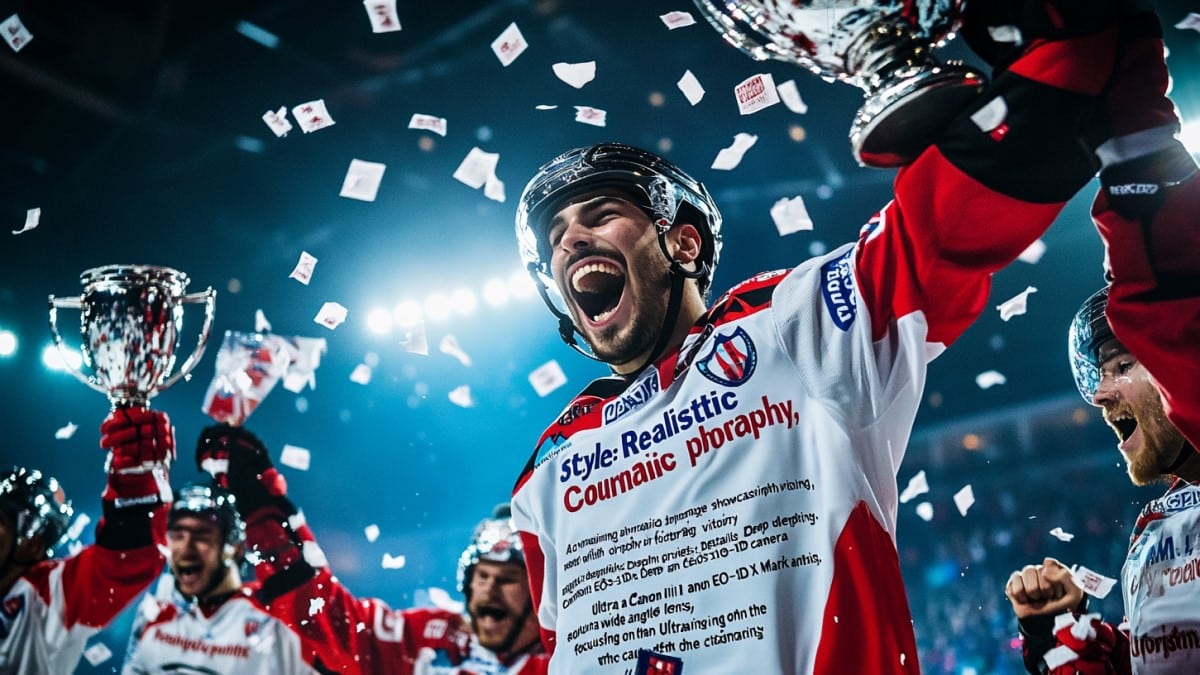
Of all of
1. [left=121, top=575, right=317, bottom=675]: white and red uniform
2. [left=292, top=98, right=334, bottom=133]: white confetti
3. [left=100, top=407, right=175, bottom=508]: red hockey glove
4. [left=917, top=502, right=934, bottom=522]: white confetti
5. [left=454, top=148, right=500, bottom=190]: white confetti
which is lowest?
[left=121, top=575, right=317, bottom=675]: white and red uniform

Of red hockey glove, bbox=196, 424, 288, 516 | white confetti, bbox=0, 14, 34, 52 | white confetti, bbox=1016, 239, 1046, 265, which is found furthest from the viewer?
white confetti, bbox=0, 14, 34, 52

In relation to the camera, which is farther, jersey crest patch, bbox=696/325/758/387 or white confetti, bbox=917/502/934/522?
white confetti, bbox=917/502/934/522

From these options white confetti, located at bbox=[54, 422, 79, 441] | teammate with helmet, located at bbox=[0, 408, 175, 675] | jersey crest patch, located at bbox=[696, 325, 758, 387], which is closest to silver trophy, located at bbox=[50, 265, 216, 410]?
teammate with helmet, located at bbox=[0, 408, 175, 675]

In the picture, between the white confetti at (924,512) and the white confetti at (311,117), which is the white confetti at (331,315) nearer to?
the white confetti at (311,117)

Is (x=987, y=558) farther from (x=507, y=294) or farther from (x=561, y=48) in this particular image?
(x=561, y=48)

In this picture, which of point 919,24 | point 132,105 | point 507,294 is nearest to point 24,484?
point 132,105

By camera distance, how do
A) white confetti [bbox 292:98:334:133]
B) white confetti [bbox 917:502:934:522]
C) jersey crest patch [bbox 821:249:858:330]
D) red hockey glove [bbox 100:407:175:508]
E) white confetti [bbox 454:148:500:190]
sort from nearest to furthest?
jersey crest patch [bbox 821:249:858:330], red hockey glove [bbox 100:407:175:508], white confetti [bbox 292:98:334:133], white confetti [bbox 454:148:500:190], white confetti [bbox 917:502:934:522]

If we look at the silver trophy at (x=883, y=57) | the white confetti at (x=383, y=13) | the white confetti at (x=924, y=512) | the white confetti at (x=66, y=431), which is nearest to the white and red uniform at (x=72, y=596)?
the white confetti at (x=383, y=13)

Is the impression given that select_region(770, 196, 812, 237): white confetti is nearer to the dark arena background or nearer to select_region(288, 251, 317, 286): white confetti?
the dark arena background

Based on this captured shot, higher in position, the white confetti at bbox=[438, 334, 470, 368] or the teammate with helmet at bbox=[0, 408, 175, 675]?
the white confetti at bbox=[438, 334, 470, 368]

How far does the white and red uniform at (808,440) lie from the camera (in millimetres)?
1549

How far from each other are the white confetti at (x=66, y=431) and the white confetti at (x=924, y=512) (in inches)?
317

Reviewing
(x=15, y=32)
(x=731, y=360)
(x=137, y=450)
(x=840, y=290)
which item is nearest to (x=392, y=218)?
(x=15, y=32)

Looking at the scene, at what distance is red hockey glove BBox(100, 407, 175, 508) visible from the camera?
3615 millimetres
